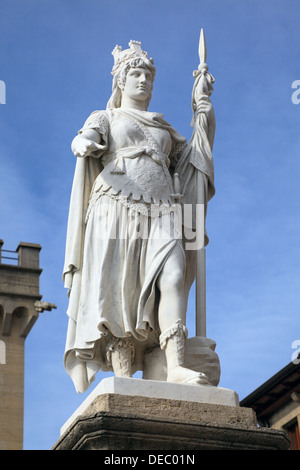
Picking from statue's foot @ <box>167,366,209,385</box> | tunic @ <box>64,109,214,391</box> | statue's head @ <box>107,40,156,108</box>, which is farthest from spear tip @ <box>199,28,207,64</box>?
statue's foot @ <box>167,366,209,385</box>

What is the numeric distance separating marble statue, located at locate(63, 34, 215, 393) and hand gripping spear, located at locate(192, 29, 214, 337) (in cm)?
2

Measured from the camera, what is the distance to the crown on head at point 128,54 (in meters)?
10.6

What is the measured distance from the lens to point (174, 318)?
9.34 meters

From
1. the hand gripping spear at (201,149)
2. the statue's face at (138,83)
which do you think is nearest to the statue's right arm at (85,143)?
the statue's face at (138,83)

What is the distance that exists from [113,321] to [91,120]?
81.3 inches

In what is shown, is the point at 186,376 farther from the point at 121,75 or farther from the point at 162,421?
the point at 121,75

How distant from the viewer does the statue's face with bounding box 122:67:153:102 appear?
10.5m

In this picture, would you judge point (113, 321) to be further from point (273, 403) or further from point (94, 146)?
point (273, 403)

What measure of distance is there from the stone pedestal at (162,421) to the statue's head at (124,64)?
3279mm

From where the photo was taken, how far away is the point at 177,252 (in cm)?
965

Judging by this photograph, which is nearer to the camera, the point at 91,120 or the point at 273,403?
the point at 91,120
